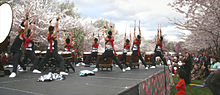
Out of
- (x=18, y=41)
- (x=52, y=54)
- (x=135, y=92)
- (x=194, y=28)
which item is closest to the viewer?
(x=135, y=92)

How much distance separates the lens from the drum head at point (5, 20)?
4406 millimetres

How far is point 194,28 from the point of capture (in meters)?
9.23

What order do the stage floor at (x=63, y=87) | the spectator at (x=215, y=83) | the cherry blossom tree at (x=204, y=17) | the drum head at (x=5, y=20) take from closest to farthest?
the spectator at (x=215, y=83), the stage floor at (x=63, y=87), the drum head at (x=5, y=20), the cherry blossom tree at (x=204, y=17)

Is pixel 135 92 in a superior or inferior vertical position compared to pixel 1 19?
inferior

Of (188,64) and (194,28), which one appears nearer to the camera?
(188,64)

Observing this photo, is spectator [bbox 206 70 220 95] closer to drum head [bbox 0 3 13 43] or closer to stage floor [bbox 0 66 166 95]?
stage floor [bbox 0 66 166 95]

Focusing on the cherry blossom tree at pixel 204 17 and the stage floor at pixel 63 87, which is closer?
the stage floor at pixel 63 87

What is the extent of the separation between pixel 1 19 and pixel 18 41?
2662 mm

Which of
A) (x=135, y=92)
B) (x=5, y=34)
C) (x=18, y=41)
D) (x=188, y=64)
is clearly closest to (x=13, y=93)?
(x=5, y=34)

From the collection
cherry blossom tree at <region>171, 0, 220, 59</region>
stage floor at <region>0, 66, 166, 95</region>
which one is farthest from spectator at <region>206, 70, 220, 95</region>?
cherry blossom tree at <region>171, 0, 220, 59</region>

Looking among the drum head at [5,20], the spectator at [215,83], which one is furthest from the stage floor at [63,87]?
the spectator at [215,83]

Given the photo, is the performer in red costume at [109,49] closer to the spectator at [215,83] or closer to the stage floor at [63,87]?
the stage floor at [63,87]

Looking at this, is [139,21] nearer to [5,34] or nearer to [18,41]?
[18,41]

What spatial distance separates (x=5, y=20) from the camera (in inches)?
178
